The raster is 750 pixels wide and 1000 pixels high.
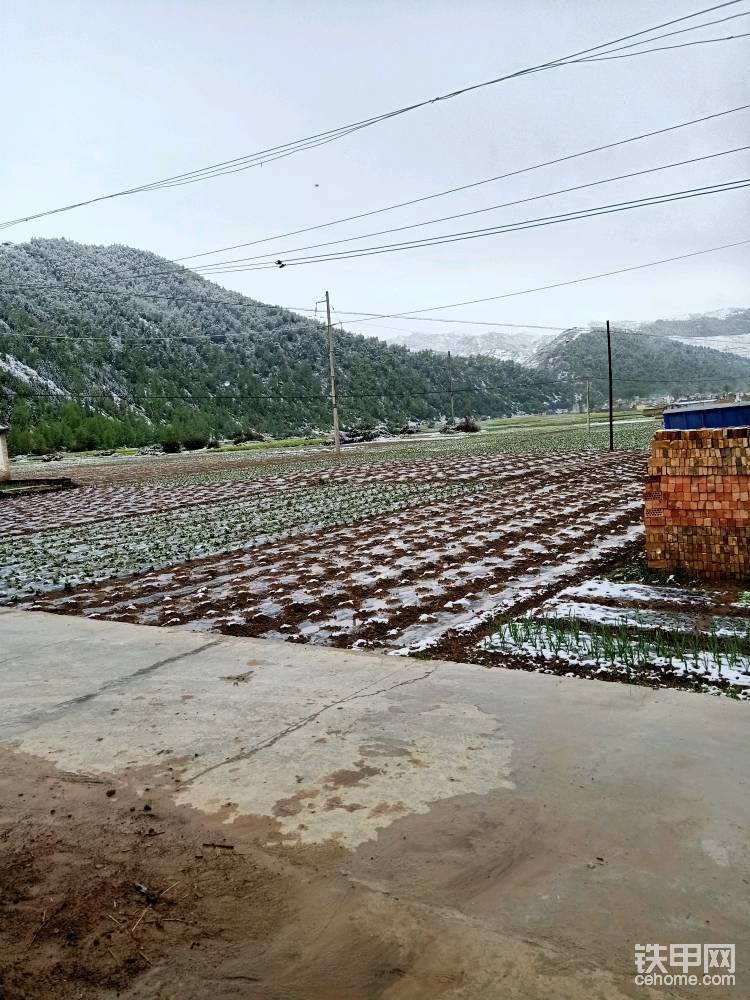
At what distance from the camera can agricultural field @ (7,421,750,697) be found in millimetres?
5293

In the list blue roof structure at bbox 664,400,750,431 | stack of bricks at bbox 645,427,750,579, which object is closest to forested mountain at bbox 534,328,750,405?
blue roof structure at bbox 664,400,750,431

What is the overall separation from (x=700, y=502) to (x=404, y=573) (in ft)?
9.74

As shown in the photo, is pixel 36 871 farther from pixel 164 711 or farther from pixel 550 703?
pixel 550 703

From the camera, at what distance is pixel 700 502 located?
23.9ft

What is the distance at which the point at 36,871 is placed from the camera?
8.86 ft

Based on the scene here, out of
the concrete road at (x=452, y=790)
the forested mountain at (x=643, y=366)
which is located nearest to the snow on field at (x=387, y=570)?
the concrete road at (x=452, y=790)

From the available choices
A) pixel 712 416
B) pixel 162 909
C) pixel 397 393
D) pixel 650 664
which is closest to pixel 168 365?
pixel 397 393

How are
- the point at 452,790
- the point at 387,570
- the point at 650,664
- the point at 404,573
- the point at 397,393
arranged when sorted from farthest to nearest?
the point at 397,393 → the point at 387,570 → the point at 404,573 → the point at 650,664 → the point at 452,790

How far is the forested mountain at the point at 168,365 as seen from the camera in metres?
55.2

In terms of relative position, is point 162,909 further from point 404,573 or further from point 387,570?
point 387,570

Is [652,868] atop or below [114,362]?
below

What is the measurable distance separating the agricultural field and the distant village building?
2.34ft

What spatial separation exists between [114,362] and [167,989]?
228 ft

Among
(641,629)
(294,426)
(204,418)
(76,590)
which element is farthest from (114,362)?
(641,629)
